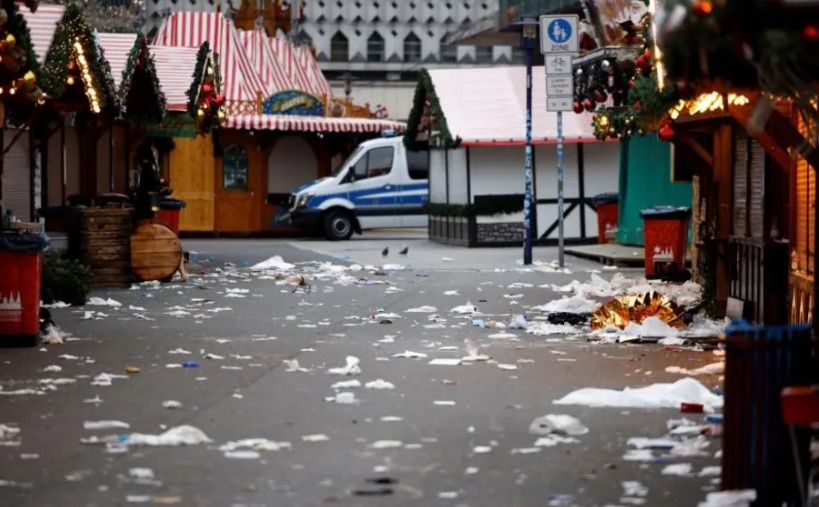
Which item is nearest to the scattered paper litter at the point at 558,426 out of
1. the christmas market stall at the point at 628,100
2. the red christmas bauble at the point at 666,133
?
the christmas market stall at the point at 628,100

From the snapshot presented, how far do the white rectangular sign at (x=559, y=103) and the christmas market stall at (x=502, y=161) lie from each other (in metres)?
8.16

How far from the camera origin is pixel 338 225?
37.2 meters

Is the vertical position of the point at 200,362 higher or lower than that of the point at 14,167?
lower

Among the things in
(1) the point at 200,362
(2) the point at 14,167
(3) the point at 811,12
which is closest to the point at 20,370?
(1) the point at 200,362

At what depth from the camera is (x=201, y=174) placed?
39750 mm

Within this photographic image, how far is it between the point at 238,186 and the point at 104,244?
20.5 m

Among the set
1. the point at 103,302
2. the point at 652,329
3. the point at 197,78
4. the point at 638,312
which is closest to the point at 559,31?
the point at 197,78

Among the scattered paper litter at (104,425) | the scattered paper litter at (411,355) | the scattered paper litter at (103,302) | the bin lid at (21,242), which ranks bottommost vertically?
the scattered paper litter at (104,425)

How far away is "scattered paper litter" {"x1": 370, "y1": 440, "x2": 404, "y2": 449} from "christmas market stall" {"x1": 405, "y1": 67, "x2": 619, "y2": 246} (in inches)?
965

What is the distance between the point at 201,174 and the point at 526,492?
3324 centimetres

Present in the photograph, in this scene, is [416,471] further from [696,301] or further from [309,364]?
[696,301]

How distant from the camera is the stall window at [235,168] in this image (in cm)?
4044

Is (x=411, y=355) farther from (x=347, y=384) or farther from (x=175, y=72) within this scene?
(x=175, y=72)

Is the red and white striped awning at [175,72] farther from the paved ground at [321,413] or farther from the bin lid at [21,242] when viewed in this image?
the bin lid at [21,242]
